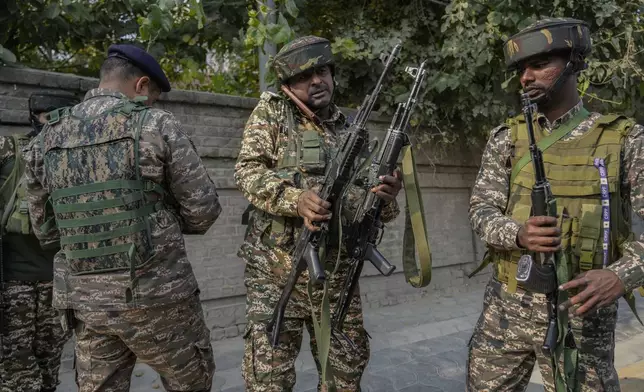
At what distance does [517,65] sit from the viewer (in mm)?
2371

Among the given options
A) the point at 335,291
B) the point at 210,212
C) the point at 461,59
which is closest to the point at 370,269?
the point at 461,59

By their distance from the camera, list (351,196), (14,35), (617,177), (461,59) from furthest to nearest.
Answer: (461,59)
(14,35)
(351,196)
(617,177)

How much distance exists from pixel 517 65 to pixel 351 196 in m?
0.94

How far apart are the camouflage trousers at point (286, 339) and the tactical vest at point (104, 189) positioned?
0.59 metres

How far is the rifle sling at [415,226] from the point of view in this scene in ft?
8.59

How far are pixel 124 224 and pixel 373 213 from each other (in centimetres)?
109

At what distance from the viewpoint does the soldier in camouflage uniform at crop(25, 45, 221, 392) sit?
7.48 ft

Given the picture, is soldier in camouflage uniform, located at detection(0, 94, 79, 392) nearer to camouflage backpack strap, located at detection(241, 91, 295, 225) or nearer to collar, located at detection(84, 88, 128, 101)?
collar, located at detection(84, 88, 128, 101)

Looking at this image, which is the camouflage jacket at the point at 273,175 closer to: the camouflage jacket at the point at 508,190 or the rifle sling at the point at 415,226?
the rifle sling at the point at 415,226

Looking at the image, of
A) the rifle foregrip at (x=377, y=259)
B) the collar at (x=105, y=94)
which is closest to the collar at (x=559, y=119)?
the rifle foregrip at (x=377, y=259)

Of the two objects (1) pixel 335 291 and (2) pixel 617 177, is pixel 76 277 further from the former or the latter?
(2) pixel 617 177

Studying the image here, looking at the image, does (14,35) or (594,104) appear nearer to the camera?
(14,35)

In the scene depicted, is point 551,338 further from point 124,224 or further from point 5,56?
point 5,56

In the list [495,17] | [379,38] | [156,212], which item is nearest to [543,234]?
[156,212]
